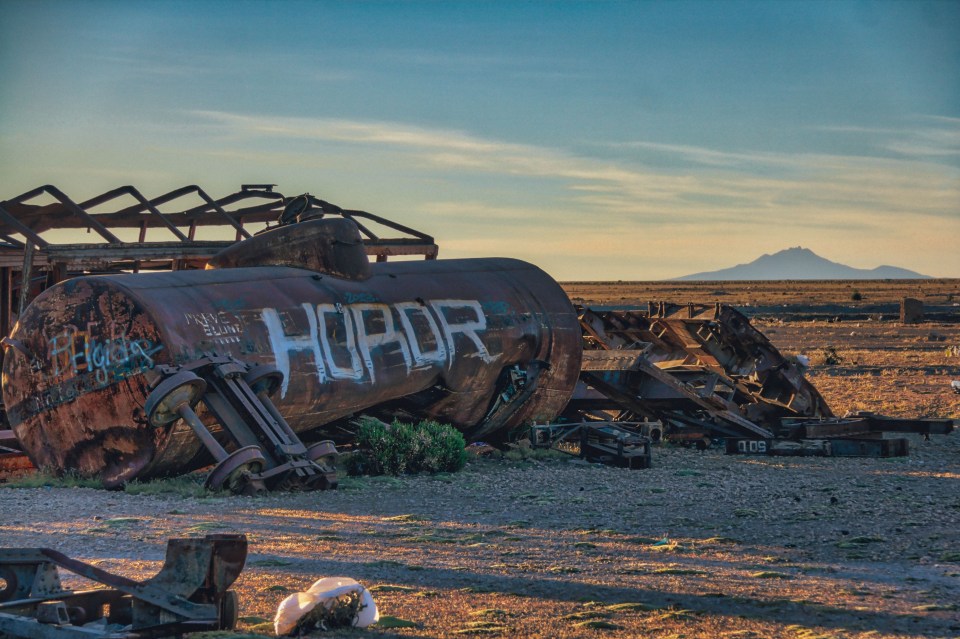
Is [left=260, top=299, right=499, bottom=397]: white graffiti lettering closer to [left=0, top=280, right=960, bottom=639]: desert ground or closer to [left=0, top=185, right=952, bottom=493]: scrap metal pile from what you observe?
[left=0, top=185, right=952, bottom=493]: scrap metal pile

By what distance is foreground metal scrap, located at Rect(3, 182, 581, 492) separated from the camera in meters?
12.7

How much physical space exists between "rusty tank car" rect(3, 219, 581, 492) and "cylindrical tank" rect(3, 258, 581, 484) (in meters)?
0.02

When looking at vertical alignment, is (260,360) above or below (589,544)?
above

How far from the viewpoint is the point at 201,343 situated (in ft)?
42.8

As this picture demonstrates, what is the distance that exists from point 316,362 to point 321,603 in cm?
723

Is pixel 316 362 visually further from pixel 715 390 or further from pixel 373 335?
pixel 715 390

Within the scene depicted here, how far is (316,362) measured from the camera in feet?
46.3

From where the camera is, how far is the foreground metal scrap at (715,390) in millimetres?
17547

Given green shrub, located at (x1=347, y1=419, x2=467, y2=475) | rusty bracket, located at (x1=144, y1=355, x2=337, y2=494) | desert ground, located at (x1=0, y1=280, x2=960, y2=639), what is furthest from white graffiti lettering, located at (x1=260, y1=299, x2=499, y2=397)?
desert ground, located at (x1=0, y1=280, x2=960, y2=639)

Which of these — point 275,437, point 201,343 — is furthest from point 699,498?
point 201,343

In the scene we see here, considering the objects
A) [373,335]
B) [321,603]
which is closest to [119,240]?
[373,335]

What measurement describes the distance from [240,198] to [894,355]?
67.5ft

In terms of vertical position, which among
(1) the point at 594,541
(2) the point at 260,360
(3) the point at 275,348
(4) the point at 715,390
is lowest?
(1) the point at 594,541

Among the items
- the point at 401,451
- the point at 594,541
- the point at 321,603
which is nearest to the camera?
the point at 321,603
